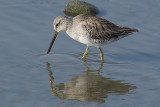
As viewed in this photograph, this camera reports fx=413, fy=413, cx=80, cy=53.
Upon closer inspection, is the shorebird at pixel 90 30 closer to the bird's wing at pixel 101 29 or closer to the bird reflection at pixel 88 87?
the bird's wing at pixel 101 29

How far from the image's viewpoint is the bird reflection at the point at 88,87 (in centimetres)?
726

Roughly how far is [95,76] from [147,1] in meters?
3.95

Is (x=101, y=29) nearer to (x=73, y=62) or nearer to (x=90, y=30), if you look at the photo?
(x=90, y=30)

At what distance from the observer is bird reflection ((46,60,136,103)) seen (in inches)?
286

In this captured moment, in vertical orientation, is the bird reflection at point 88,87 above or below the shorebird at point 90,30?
below

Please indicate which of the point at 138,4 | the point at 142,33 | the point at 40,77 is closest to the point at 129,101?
the point at 40,77

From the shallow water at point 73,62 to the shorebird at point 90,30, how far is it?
0.41 metres

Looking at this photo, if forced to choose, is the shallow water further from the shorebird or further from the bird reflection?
the shorebird

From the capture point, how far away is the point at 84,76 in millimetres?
8281

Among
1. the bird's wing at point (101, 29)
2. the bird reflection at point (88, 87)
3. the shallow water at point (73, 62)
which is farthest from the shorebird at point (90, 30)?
the bird reflection at point (88, 87)

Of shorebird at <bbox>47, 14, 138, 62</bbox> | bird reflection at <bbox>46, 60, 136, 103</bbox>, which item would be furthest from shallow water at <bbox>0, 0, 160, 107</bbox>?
shorebird at <bbox>47, 14, 138, 62</bbox>

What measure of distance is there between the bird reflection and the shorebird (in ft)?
2.49

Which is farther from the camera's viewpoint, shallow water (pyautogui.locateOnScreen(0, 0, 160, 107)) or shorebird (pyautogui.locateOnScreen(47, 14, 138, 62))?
shorebird (pyautogui.locateOnScreen(47, 14, 138, 62))

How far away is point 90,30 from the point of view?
873 centimetres
